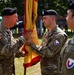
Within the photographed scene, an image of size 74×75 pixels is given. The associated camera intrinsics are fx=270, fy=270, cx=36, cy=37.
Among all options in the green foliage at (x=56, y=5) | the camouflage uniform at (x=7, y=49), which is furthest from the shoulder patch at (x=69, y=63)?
the green foliage at (x=56, y=5)

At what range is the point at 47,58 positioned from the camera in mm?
5051

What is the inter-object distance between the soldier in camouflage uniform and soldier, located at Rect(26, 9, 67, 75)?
288 mm

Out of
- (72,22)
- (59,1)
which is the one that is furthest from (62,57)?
(59,1)

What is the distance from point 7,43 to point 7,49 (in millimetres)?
135

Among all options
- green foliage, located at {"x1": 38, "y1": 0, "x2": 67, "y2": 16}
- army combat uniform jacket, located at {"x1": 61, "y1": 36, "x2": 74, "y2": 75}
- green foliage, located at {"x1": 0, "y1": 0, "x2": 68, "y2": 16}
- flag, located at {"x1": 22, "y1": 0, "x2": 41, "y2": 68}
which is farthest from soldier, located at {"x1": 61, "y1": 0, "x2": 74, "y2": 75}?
green foliage, located at {"x1": 38, "y1": 0, "x2": 67, "y2": 16}

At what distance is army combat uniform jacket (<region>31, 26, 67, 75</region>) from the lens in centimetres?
487

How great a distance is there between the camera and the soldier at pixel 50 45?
4.87 m

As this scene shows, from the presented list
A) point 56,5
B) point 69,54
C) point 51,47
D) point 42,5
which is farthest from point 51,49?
point 56,5

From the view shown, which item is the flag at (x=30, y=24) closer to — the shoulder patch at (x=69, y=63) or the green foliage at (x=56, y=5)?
the shoulder patch at (x=69, y=63)

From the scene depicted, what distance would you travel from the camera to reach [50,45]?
4.86 meters

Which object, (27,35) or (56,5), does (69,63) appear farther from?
(56,5)

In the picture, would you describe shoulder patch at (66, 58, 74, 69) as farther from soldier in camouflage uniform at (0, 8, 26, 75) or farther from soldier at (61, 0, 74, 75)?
soldier in camouflage uniform at (0, 8, 26, 75)

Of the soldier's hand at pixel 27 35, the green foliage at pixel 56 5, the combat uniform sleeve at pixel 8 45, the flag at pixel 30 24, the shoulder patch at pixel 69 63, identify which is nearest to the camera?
the shoulder patch at pixel 69 63

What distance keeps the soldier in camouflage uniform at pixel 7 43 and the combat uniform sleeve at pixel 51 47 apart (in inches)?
13.8
